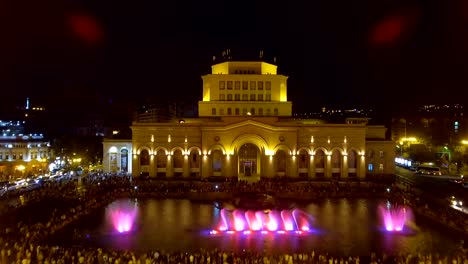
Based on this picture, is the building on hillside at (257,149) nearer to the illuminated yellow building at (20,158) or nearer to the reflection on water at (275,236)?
the illuminated yellow building at (20,158)

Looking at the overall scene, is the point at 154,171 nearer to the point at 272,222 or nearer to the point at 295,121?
the point at 295,121

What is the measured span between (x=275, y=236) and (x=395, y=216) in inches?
412

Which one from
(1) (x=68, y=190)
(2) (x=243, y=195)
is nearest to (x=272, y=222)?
(2) (x=243, y=195)

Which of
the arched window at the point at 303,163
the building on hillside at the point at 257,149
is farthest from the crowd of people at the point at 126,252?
the arched window at the point at 303,163

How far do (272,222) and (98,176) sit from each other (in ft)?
85.6

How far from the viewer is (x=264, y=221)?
3036 centimetres

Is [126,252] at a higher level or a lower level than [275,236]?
higher

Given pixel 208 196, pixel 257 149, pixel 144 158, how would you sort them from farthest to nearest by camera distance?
pixel 144 158
pixel 257 149
pixel 208 196

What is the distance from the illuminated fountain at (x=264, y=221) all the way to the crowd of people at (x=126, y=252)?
5358 millimetres

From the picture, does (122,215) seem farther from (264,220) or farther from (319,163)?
(319,163)

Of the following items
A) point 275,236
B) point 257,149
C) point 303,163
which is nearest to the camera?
point 275,236

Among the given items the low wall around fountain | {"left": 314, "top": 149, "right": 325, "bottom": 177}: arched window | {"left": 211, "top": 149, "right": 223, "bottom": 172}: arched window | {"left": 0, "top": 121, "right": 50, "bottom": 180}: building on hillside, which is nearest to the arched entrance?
{"left": 211, "top": 149, "right": 223, "bottom": 172}: arched window

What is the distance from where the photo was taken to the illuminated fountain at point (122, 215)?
28080 mm

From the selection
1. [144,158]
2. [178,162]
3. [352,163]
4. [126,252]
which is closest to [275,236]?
[126,252]
